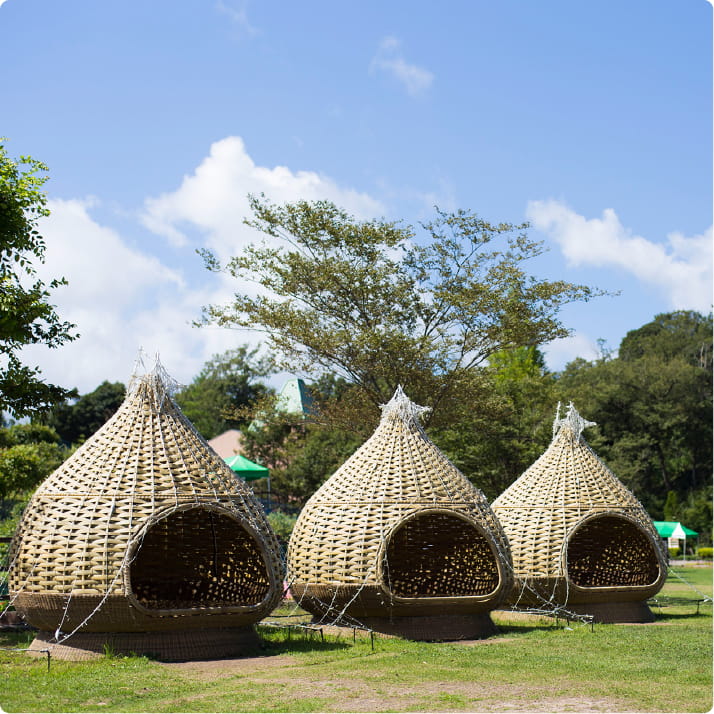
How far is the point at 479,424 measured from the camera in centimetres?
2791

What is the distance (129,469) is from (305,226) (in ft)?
38.9

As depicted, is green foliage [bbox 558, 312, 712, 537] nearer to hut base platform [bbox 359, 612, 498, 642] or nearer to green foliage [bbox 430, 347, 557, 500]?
green foliage [bbox 430, 347, 557, 500]

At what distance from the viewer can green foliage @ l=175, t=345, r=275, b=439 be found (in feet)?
177

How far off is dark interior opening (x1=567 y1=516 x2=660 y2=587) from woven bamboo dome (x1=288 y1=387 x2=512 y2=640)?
393cm

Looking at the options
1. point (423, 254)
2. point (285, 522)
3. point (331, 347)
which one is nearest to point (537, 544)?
point (331, 347)

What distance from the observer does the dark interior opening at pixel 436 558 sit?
13734 millimetres

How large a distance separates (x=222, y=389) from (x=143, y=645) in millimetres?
46495

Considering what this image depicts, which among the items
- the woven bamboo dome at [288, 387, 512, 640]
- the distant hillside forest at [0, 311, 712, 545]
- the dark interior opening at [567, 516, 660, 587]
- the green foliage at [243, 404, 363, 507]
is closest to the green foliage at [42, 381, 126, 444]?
the distant hillside forest at [0, 311, 712, 545]

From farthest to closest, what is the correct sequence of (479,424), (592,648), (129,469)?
(479,424)
(592,648)
(129,469)

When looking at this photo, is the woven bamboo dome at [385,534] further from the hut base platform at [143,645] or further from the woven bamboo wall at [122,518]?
the hut base platform at [143,645]

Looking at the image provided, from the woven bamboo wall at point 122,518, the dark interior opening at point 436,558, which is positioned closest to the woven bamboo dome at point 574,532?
the dark interior opening at point 436,558

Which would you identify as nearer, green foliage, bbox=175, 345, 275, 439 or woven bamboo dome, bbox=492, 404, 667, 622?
woven bamboo dome, bbox=492, 404, 667, 622

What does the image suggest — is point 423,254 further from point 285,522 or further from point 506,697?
point 506,697

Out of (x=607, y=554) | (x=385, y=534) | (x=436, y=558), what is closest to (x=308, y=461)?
(x=607, y=554)
